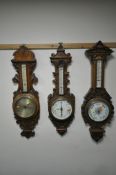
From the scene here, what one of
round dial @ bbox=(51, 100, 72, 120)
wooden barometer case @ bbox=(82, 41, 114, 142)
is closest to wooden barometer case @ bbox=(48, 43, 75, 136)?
round dial @ bbox=(51, 100, 72, 120)

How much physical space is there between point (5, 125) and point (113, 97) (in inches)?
41.7

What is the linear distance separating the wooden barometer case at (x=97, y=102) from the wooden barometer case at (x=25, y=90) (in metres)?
0.47

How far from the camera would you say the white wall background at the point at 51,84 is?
170cm

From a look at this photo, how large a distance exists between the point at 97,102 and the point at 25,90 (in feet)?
2.19

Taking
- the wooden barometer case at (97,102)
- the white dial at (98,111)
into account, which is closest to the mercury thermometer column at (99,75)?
the wooden barometer case at (97,102)

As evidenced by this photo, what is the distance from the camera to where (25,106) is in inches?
68.1

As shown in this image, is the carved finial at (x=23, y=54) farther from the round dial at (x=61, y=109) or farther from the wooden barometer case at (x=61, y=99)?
the round dial at (x=61, y=109)

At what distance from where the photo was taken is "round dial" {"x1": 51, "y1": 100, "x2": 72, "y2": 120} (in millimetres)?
1729

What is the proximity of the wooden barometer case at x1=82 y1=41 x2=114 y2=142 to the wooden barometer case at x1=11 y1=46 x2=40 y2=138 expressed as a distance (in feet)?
1.54

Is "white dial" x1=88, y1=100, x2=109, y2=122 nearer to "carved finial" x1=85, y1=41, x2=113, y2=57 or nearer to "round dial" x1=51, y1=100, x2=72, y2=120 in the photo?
"round dial" x1=51, y1=100, x2=72, y2=120

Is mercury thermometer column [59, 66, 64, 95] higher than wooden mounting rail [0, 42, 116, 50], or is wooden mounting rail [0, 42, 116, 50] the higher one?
wooden mounting rail [0, 42, 116, 50]

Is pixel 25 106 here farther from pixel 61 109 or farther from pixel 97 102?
pixel 97 102

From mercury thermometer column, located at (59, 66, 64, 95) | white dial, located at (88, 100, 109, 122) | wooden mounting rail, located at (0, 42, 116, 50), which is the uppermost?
wooden mounting rail, located at (0, 42, 116, 50)

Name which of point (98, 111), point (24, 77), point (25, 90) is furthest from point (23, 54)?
point (98, 111)
